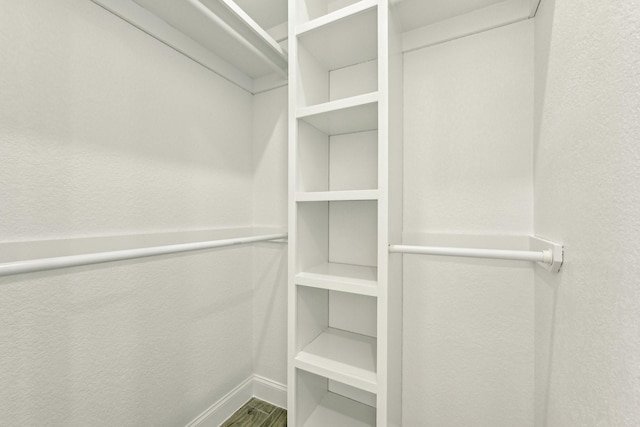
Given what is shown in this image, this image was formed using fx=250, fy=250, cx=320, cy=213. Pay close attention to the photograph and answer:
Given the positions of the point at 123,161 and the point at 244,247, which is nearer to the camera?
the point at 123,161

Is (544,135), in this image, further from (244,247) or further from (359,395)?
(244,247)

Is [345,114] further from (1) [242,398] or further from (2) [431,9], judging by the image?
(1) [242,398]

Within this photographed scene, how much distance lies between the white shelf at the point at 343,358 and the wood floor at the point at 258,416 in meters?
0.55

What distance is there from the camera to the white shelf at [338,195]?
880mm

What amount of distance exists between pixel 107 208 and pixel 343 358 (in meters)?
1.04

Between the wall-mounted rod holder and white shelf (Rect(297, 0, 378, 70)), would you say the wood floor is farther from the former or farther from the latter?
white shelf (Rect(297, 0, 378, 70))

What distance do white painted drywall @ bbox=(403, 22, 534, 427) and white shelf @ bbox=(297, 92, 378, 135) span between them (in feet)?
0.71

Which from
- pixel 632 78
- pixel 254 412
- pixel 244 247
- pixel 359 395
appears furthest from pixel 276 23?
pixel 254 412

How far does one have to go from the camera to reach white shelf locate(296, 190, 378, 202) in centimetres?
88

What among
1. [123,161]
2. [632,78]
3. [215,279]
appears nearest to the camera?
[632,78]

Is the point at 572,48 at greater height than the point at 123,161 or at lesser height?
greater

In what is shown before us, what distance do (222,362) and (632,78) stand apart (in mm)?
1675

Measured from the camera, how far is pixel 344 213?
4.06 ft

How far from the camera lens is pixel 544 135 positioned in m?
0.77
